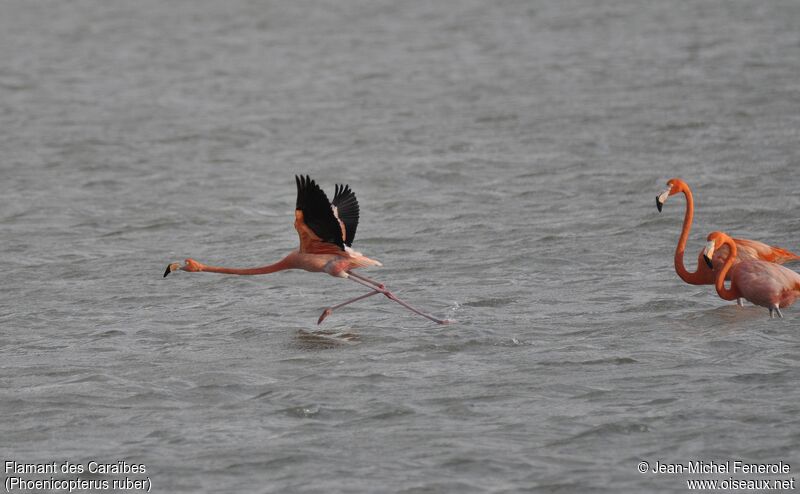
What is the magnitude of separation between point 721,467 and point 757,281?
288 centimetres

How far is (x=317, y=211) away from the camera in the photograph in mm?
9625

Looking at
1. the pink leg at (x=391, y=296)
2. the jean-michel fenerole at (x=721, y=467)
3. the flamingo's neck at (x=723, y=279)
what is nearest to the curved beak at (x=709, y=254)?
the flamingo's neck at (x=723, y=279)

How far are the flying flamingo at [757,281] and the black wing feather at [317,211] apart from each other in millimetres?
2604

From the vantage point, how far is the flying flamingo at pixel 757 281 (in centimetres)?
945

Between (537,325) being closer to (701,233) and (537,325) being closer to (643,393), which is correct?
(643,393)

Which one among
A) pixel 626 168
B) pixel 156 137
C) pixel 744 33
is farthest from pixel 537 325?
pixel 744 33

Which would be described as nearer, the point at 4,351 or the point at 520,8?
the point at 4,351

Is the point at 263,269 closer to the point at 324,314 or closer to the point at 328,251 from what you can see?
the point at 328,251

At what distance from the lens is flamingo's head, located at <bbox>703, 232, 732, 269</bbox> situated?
9289 mm

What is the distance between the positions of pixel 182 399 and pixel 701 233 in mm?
5806

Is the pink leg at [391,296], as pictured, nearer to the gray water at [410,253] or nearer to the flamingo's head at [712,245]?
the gray water at [410,253]

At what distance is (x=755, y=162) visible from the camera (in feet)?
49.0

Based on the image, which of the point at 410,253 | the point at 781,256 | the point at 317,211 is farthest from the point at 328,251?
the point at 781,256

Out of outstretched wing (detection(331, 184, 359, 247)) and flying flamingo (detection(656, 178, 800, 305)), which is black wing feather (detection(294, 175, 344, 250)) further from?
flying flamingo (detection(656, 178, 800, 305))
